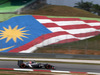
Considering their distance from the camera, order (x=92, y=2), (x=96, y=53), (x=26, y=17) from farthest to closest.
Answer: (x=92, y=2), (x=26, y=17), (x=96, y=53)

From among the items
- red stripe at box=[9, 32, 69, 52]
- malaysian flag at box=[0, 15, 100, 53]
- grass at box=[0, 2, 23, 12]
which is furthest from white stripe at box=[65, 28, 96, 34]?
grass at box=[0, 2, 23, 12]

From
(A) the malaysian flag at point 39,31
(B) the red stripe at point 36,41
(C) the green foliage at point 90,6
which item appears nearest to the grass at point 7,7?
(A) the malaysian flag at point 39,31

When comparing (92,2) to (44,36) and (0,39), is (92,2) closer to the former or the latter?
(44,36)

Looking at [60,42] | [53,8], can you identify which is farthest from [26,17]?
[60,42]

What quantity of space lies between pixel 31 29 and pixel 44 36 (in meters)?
3.37

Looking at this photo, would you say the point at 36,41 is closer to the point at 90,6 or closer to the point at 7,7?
the point at 7,7

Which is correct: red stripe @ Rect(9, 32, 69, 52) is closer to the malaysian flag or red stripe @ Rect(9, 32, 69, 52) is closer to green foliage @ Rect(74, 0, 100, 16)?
the malaysian flag

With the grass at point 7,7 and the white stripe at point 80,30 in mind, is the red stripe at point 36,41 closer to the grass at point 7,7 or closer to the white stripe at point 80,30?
the white stripe at point 80,30

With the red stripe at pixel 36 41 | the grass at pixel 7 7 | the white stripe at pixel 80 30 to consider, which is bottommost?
the red stripe at pixel 36 41

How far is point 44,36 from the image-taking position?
32938 mm

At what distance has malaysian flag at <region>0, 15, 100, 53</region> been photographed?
3062 cm

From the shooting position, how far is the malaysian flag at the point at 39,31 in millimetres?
30625

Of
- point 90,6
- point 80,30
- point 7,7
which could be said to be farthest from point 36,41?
point 90,6

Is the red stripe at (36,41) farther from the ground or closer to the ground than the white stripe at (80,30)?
closer to the ground
